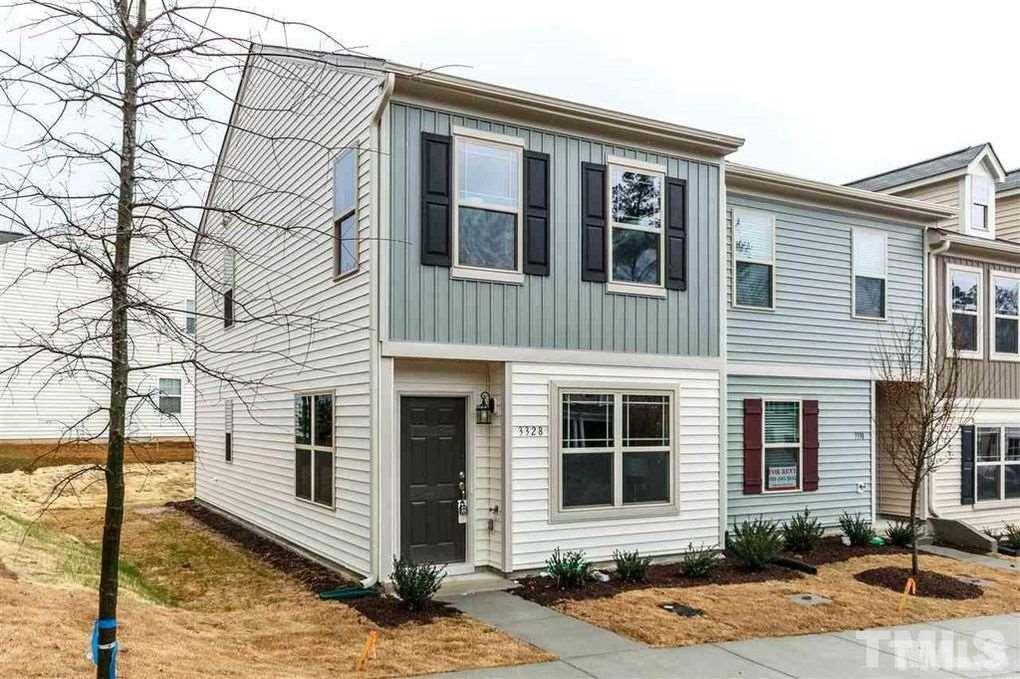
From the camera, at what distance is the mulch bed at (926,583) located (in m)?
9.99

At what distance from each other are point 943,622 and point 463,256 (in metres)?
6.19

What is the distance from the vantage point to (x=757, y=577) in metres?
10.4

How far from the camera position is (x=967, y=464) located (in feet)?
49.1

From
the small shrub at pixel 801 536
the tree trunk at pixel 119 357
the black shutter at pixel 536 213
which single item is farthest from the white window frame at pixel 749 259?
the tree trunk at pixel 119 357

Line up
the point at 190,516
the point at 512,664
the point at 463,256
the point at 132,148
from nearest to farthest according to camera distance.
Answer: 1. the point at 132,148
2. the point at 512,664
3. the point at 463,256
4. the point at 190,516

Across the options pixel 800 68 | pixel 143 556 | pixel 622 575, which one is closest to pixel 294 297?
pixel 143 556

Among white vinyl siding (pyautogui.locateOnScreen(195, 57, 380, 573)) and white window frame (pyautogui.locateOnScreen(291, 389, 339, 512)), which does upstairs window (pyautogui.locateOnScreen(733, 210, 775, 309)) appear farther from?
white window frame (pyautogui.locateOnScreen(291, 389, 339, 512))

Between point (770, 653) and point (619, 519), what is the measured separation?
336 cm

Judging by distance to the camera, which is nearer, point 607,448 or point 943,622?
point 943,622

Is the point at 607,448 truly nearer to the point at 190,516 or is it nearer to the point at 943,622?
the point at 943,622

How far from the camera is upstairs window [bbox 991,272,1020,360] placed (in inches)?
609

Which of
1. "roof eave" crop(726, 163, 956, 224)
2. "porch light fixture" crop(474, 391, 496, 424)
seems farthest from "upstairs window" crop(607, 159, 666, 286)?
"porch light fixture" crop(474, 391, 496, 424)

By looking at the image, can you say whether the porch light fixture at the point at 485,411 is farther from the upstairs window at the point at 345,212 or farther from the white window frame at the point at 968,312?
the white window frame at the point at 968,312

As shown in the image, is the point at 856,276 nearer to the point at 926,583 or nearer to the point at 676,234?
the point at 676,234
